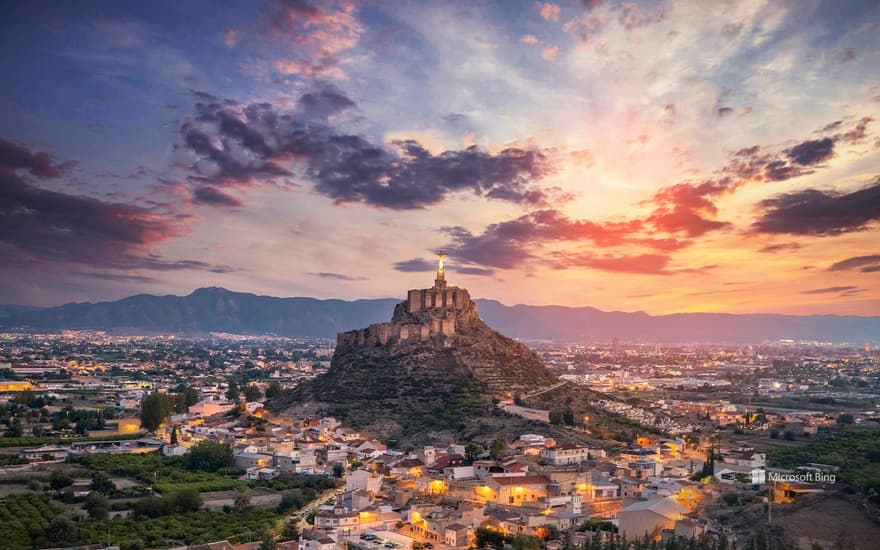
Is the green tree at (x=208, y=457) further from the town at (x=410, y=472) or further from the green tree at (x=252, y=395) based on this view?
the green tree at (x=252, y=395)

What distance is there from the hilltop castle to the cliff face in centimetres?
8

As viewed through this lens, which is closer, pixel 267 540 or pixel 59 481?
pixel 267 540

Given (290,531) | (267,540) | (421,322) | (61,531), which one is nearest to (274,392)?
(421,322)

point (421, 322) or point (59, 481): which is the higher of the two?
point (421, 322)

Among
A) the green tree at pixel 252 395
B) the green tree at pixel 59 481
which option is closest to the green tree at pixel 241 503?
the green tree at pixel 59 481

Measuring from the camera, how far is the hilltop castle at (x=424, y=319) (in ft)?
202

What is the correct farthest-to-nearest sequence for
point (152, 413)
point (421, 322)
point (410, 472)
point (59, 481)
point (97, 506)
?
1. point (421, 322)
2. point (152, 413)
3. point (410, 472)
4. point (59, 481)
5. point (97, 506)

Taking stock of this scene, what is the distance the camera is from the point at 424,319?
63.2 m

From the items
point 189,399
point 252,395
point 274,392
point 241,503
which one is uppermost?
point 274,392

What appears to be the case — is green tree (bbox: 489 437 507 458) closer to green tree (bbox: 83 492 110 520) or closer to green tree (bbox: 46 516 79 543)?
green tree (bbox: 83 492 110 520)

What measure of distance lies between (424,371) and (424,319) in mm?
6411

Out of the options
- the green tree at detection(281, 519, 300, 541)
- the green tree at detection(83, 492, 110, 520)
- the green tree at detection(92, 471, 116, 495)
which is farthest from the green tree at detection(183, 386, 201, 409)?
the green tree at detection(281, 519, 300, 541)

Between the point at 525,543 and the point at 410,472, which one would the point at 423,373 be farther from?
the point at 525,543

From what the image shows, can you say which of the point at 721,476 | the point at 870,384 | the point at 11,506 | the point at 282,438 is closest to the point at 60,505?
the point at 11,506
